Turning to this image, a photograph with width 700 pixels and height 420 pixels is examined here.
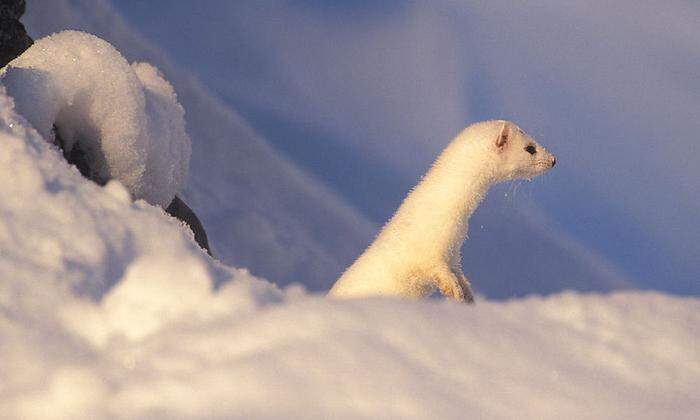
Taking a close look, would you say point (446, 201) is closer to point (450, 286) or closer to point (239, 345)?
point (450, 286)

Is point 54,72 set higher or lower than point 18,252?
higher

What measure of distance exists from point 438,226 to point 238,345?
11.1 ft

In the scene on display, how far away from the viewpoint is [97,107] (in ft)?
19.4

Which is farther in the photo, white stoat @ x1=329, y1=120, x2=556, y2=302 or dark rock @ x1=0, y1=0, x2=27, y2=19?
dark rock @ x1=0, y1=0, x2=27, y2=19

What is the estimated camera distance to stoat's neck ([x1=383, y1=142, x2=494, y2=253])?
18.3 feet

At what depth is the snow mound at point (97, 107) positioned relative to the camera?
5.43m

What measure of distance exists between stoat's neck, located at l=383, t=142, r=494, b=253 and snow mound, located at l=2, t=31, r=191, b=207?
1.91m

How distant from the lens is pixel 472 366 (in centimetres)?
240

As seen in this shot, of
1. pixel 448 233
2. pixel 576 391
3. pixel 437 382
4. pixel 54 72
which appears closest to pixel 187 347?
pixel 437 382

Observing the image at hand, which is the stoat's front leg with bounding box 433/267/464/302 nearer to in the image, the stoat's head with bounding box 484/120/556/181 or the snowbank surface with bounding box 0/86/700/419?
the stoat's head with bounding box 484/120/556/181

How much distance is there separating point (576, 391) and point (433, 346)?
435 mm

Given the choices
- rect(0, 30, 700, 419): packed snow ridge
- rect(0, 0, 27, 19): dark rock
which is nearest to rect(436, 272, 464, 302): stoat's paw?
rect(0, 30, 700, 419): packed snow ridge

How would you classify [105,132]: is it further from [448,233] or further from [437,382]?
[437,382]

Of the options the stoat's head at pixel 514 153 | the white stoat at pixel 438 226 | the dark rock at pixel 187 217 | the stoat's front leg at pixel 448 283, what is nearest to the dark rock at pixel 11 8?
the dark rock at pixel 187 217
